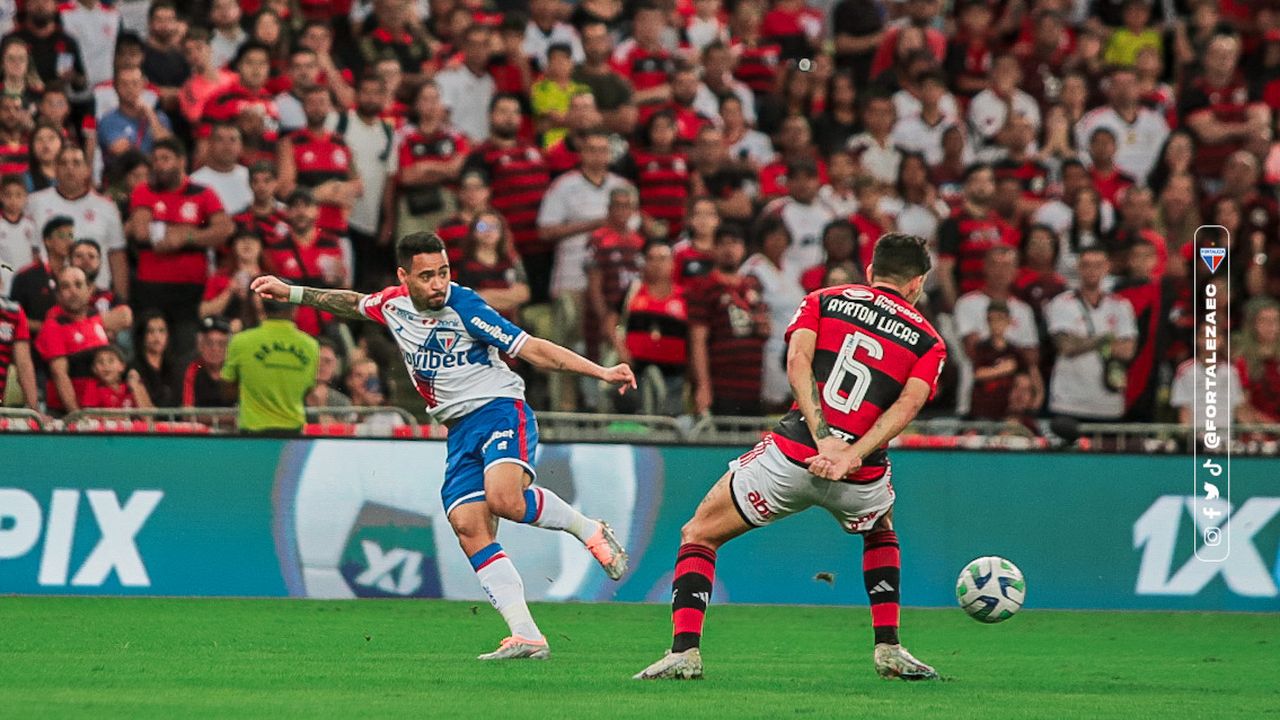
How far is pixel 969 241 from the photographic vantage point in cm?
1802

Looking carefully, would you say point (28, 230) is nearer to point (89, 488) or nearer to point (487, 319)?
point (89, 488)

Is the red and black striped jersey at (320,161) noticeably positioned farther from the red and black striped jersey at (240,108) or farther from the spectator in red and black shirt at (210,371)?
the spectator in red and black shirt at (210,371)

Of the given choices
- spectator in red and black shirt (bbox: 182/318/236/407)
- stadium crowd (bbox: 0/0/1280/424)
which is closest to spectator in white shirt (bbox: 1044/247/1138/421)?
stadium crowd (bbox: 0/0/1280/424)

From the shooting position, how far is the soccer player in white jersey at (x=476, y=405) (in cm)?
1004

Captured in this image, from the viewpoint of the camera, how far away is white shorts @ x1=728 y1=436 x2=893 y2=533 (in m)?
9.02

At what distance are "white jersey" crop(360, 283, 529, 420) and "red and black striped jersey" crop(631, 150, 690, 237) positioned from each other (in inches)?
307

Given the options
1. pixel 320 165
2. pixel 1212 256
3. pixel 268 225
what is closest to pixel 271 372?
pixel 268 225

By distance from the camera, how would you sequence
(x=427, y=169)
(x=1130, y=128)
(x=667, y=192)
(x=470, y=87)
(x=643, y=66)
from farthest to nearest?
(x=1130, y=128), (x=643, y=66), (x=470, y=87), (x=667, y=192), (x=427, y=169)

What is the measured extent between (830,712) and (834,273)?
861 centimetres

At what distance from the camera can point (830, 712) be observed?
7.79 meters

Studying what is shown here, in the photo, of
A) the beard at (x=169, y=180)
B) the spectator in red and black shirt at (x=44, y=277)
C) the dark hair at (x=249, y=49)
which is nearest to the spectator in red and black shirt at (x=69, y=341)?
the spectator in red and black shirt at (x=44, y=277)

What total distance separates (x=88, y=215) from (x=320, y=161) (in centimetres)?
213

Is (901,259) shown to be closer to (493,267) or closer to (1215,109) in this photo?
(493,267)

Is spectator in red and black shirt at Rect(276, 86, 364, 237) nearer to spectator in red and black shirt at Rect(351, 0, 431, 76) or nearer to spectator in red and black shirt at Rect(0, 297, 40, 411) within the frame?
spectator in red and black shirt at Rect(351, 0, 431, 76)
